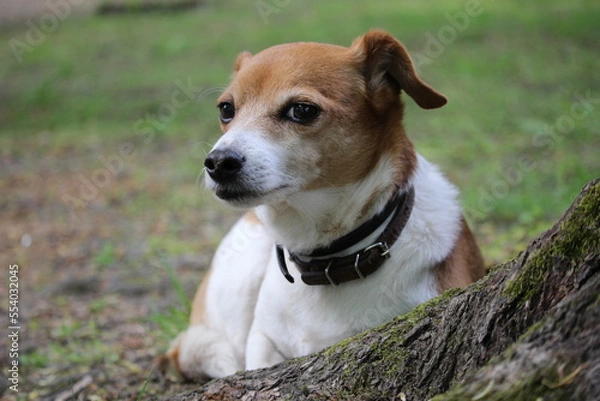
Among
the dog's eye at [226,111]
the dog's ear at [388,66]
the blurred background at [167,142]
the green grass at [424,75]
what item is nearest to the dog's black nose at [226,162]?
the blurred background at [167,142]

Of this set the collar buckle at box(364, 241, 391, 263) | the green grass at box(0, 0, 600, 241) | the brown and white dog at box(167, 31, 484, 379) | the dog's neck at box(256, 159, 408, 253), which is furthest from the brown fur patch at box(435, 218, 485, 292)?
the green grass at box(0, 0, 600, 241)

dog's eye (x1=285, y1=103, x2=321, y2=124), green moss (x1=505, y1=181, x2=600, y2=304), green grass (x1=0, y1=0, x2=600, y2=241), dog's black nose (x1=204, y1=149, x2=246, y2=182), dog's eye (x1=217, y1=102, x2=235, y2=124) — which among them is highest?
green moss (x1=505, y1=181, x2=600, y2=304)

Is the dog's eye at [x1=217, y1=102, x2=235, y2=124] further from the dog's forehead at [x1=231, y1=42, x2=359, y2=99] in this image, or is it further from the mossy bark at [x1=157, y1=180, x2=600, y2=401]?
the mossy bark at [x1=157, y1=180, x2=600, y2=401]

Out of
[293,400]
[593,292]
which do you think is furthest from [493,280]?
[293,400]

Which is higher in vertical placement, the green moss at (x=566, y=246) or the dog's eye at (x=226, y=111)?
the green moss at (x=566, y=246)

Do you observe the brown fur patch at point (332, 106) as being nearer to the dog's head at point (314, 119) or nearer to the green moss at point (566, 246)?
the dog's head at point (314, 119)

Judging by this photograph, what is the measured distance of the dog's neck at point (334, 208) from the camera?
99.3 inches

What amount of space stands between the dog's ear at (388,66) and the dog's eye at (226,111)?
51cm

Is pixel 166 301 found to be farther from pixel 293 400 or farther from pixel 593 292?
pixel 593 292

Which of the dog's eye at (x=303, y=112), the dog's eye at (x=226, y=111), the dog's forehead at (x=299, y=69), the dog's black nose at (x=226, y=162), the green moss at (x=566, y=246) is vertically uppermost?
the green moss at (x=566, y=246)

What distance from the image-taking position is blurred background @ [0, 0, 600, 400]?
4.10 meters

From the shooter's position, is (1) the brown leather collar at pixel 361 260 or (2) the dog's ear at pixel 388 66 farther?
(2) the dog's ear at pixel 388 66

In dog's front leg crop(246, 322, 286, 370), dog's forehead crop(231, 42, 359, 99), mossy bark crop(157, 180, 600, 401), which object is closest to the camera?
mossy bark crop(157, 180, 600, 401)

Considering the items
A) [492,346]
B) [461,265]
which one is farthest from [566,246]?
[461,265]
